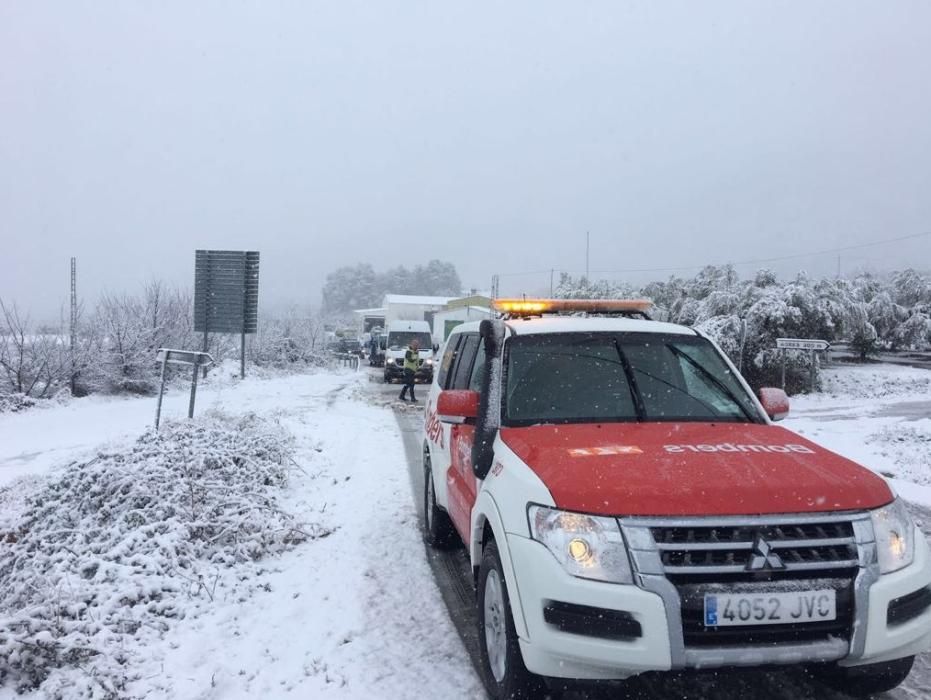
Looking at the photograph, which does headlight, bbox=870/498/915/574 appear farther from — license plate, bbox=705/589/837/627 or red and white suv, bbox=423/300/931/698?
license plate, bbox=705/589/837/627

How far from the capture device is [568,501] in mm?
2764

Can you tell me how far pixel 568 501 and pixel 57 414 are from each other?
14.8m

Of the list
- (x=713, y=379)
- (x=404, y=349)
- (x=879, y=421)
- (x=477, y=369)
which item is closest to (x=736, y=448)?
(x=713, y=379)

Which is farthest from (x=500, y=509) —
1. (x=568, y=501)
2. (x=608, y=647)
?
(x=608, y=647)

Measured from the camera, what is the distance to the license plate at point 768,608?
8.55 feet

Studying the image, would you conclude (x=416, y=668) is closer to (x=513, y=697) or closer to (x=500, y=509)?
(x=513, y=697)

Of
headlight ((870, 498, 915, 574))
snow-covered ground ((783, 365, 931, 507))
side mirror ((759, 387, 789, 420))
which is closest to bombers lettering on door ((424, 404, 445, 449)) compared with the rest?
side mirror ((759, 387, 789, 420))

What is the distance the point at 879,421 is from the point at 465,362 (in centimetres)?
1342

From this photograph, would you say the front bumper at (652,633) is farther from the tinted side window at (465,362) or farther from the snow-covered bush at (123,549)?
the tinted side window at (465,362)

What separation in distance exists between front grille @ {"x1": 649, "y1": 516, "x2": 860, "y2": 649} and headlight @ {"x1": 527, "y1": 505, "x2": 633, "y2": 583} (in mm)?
151

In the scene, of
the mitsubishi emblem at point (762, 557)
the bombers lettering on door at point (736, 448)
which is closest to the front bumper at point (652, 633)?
the mitsubishi emblem at point (762, 557)

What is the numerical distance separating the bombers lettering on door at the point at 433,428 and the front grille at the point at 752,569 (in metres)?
2.80

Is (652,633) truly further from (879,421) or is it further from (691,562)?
(879,421)

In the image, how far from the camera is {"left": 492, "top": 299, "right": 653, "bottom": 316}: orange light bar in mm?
5438
